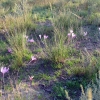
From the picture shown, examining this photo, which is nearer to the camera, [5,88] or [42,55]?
[5,88]

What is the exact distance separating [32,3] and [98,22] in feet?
16.0

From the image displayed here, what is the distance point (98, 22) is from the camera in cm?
569

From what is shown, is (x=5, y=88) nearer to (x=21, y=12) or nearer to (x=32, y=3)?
(x=21, y=12)

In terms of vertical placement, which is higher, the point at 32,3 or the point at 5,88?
the point at 5,88

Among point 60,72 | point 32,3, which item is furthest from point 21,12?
point 32,3

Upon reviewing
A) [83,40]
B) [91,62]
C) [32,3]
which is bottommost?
[32,3]

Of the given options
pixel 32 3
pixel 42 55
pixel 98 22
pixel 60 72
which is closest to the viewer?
pixel 60 72

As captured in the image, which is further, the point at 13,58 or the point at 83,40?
the point at 83,40

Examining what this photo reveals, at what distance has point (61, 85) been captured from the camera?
140 inches

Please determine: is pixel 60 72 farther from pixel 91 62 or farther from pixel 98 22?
pixel 98 22

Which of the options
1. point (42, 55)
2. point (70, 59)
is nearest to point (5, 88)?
point (42, 55)

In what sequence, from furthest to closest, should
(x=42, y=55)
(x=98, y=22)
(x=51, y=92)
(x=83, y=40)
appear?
(x=98, y=22)
(x=83, y=40)
(x=42, y=55)
(x=51, y=92)

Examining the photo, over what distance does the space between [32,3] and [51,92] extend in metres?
7.07

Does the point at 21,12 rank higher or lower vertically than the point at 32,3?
higher
